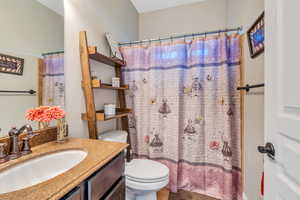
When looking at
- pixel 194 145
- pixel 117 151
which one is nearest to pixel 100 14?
pixel 117 151

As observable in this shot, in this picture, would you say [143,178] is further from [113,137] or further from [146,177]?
[113,137]

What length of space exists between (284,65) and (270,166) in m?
0.48

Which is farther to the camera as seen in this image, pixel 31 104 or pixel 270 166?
pixel 31 104

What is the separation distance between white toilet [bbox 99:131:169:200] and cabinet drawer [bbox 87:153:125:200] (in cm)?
39

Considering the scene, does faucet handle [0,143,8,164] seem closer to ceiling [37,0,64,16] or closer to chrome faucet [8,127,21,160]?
chrome faucet [8,127,21,160]

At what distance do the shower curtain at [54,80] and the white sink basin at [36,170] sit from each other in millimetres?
405

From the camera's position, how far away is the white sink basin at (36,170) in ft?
2.00

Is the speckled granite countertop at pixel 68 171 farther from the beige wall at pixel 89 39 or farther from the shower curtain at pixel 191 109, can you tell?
the shower curtain at pixel 191 109

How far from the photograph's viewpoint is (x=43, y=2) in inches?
36.7

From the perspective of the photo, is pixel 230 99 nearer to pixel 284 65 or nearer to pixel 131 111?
pixel 284 65

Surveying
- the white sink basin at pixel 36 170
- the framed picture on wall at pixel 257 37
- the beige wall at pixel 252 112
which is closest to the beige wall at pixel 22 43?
the white sink basin at pixel 36 170

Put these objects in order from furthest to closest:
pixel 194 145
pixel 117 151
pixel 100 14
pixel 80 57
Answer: pixel 194 145 < pixel 100 14 < pixel 80 57 < pixel 117 151

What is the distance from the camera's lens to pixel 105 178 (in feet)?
2.39

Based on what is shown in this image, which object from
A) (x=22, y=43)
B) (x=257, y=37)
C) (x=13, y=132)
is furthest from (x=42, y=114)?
(x=257, y=37)
